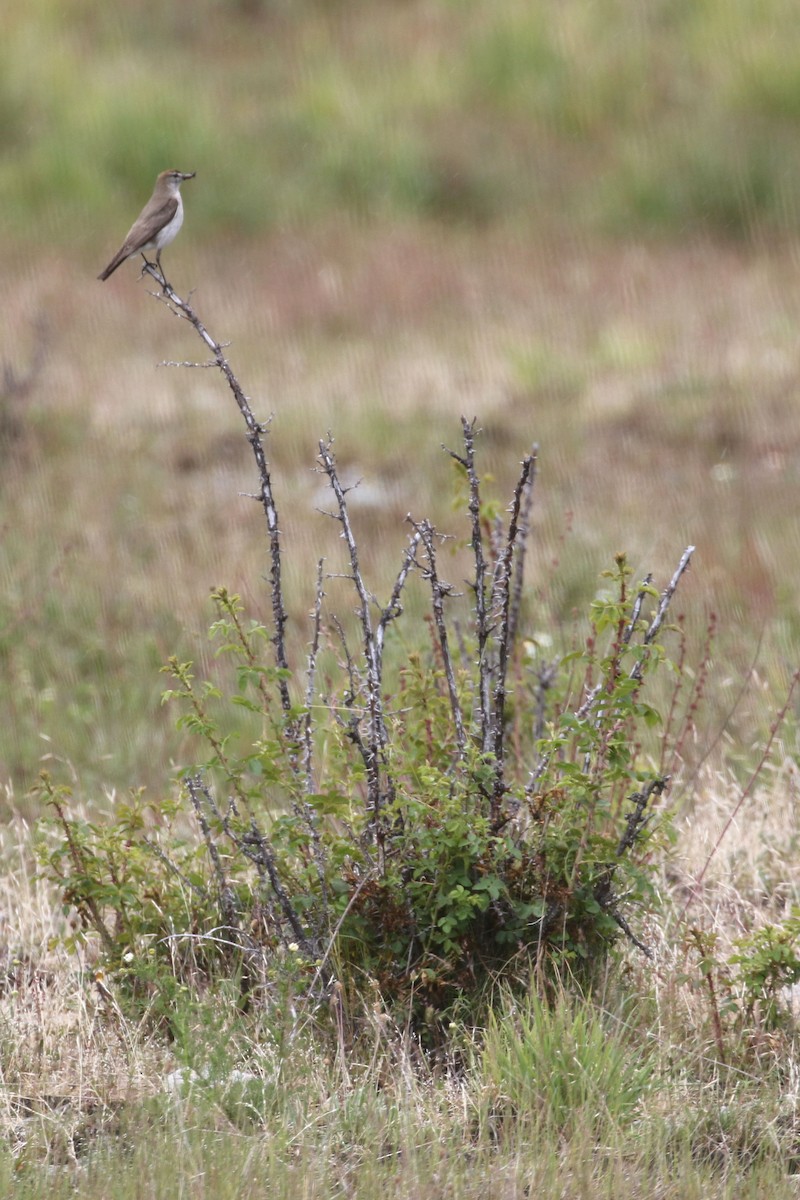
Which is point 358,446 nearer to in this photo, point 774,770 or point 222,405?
point 222,405

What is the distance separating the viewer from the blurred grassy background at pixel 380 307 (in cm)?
725

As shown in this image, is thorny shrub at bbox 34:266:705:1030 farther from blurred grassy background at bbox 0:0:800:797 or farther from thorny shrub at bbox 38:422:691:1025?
blurred grassy background at bbox 0:0:800:797

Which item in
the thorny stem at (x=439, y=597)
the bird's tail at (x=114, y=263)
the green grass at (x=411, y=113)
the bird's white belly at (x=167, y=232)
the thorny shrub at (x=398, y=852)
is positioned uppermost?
the green grass at (x=411, y=113)

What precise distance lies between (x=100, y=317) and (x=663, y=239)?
250 inches

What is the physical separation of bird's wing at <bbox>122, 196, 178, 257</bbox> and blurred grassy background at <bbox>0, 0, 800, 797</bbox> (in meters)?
1.74

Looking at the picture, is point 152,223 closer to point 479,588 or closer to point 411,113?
point 479,588

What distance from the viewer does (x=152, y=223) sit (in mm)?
5113

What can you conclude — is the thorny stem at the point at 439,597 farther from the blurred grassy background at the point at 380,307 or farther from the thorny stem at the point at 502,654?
the blurred grassy background at the point at 380,307

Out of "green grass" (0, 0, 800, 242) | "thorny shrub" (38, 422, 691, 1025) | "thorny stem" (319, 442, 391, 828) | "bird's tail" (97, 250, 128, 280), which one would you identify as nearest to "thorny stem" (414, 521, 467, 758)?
"thorny shrub" (38, 422, 691, 1025)

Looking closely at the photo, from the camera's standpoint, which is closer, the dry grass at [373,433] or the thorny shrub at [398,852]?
the thorny shrub at [398,852]

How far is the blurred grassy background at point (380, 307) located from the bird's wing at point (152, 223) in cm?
174

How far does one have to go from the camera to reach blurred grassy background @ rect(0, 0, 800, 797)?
725cm

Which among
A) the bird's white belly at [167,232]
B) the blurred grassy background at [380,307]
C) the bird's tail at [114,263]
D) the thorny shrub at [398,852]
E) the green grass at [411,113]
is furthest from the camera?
the green grass at [411,113]

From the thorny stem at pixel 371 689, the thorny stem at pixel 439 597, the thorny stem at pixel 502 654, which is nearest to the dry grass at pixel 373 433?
the thorny stem at pixel 502 654
